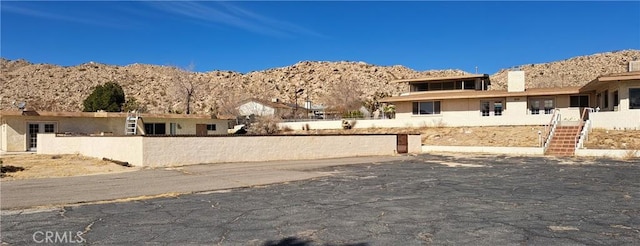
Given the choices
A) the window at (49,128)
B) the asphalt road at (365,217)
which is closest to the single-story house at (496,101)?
the asphalt road at (365,217)

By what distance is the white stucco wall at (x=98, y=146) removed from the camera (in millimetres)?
21016

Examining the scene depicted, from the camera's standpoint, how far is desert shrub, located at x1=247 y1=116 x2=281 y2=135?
49.4m

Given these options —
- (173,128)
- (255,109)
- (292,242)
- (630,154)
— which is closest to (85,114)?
(173,128)

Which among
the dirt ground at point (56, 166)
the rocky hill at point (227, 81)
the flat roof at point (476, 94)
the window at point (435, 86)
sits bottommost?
the dirt ground at point (56, 166)

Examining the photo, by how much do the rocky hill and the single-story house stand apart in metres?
34.0

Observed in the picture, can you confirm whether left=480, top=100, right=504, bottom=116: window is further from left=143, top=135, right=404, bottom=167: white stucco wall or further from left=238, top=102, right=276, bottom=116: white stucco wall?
left=238, top=102, right=276, bottom=116: white stucco wall

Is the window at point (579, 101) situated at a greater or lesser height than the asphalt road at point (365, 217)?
greater

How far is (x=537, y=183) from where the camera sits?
14.6m

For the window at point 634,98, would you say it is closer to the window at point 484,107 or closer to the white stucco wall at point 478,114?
the white stucco wall at point 478,114

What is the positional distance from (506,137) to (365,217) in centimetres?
2833

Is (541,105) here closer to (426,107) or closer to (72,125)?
(426,107)

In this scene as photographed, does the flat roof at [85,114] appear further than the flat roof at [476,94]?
No

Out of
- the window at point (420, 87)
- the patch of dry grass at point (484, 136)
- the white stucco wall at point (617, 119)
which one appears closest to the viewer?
the white stucco wall at point (617, 119)

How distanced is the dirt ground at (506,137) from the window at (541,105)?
5752mm
